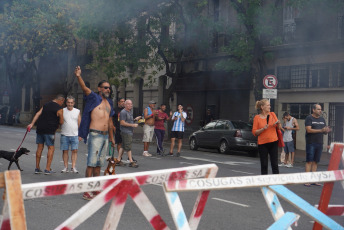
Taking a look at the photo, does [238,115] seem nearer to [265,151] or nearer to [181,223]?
[265,151]

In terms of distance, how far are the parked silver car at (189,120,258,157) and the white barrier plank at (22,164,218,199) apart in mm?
14524

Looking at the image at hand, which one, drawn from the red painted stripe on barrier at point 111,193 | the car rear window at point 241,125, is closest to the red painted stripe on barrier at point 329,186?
the red painted stripe on barrier at point 111,193

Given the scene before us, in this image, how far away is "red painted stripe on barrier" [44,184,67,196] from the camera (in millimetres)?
2947

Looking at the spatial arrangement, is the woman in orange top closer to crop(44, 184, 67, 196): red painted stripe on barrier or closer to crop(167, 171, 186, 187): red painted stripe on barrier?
crop(167, 171, 186, 187): red painted stripe on barrier

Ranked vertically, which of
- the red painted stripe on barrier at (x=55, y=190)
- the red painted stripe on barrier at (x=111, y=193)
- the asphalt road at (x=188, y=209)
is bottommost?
the asphalt road at (x=188, y=209)

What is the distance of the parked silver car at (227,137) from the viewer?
17.9 meters

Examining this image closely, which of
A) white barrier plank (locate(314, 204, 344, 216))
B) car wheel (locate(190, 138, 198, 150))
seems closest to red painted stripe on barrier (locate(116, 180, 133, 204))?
white barrier plank (locate(314, 204, 344, 216))

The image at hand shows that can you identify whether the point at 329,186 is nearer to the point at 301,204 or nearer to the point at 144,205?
the point at 301,204

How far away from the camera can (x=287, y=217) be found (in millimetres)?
3480

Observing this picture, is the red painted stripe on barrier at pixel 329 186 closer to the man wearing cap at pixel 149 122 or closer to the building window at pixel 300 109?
the man wearing cap at pixel 149 122

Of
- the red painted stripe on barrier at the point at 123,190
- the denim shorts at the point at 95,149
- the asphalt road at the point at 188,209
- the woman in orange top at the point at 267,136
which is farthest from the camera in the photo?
the woman in orange top at the point at 267,136

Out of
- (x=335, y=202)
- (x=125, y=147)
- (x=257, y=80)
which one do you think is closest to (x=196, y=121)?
(x=257, y=80)

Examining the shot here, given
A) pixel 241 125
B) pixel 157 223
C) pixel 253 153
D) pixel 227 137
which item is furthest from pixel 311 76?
pixel 157 223

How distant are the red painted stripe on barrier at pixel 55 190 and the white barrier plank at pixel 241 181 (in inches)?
26.2
